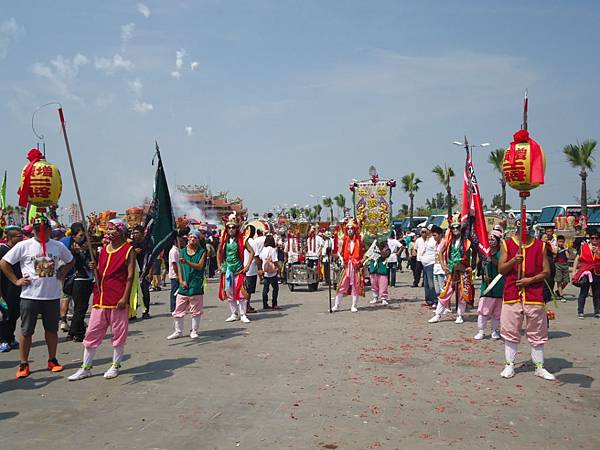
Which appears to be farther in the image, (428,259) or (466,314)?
(428,259)

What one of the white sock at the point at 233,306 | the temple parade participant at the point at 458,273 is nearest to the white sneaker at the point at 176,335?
the white sock at the point at 233,306

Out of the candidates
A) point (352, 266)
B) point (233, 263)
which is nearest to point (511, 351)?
point (233, 263)

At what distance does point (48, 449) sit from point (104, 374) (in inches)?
97.7

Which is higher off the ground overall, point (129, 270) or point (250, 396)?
point (129, 270)

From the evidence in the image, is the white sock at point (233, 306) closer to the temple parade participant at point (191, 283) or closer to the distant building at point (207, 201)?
the temple parade participant at point (191, 283)

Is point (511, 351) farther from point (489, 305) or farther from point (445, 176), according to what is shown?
point (445, 176)

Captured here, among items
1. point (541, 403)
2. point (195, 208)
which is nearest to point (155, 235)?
point (541, 403)

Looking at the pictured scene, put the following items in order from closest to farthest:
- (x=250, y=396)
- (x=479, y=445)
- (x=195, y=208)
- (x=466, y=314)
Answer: (x=479, y=445) < (x=250, y=396) < (x=466, y=314) < (x=195, y=208)

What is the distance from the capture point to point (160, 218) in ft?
31.3

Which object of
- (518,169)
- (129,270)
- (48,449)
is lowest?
(48,449)

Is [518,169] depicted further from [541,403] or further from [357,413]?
[357,413]

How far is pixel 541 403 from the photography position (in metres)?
5.87

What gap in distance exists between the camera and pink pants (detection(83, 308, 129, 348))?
7023mm

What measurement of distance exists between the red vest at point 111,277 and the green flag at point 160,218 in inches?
84.6
